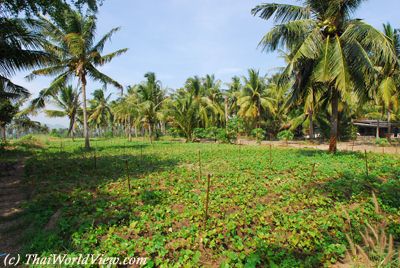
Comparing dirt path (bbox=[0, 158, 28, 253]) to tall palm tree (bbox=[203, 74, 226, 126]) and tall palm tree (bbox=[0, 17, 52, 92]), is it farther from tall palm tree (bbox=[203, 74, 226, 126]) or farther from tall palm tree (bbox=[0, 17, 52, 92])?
tall palm tree (bbox=[203, 74, 226, 126])

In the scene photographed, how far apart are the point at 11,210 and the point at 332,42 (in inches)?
489

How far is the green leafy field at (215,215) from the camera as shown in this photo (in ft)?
12.1

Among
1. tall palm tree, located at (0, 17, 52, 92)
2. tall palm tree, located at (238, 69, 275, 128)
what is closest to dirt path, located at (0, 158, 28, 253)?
tall palm tree, located at (0, 17, 52, 92)

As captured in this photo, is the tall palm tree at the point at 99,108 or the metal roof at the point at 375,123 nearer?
the metal roof at the point at 375,123

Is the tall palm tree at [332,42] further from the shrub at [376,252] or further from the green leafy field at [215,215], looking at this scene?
the shrub at [376,252]

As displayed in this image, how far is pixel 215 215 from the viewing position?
4.74m

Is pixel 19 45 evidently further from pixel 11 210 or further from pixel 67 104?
pixel 67 104

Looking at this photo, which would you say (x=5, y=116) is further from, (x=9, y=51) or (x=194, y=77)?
(x=194, y=77)

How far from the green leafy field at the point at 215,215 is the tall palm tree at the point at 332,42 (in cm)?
397

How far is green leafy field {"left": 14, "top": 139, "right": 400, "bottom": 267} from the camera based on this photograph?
3688 millimetres

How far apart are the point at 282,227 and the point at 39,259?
153 inches

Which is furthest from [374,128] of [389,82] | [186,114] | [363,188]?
[363,188]

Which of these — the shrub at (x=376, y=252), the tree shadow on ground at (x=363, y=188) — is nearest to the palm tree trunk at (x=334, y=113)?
the tree shadow on ground at (x=363, y=188)

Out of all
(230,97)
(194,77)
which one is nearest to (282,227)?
(194,77)
